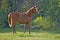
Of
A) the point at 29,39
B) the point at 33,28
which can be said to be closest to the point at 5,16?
the point at 33,28

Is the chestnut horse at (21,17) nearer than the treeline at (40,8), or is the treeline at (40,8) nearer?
the chestnut horse at (21,17)

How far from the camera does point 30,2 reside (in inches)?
794

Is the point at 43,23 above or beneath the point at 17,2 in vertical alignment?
beneath

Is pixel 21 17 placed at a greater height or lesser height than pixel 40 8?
lesser

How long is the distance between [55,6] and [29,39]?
727 centimetres

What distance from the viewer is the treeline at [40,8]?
17500 mm

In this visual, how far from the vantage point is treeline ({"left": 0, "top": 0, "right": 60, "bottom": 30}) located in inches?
689

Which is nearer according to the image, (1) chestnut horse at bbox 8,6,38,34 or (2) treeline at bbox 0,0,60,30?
(1) chestnut horse at bbox 8,6,38,34

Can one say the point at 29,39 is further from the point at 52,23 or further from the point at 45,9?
the point at 45,9

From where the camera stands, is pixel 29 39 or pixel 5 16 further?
pixel 5 16

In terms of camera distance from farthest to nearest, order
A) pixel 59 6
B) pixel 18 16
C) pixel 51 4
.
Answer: pixel 51 4 → pixel 59 6 → pixel 18 16

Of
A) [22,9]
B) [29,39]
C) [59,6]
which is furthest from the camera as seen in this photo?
[22,9]

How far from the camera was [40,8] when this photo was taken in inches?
771

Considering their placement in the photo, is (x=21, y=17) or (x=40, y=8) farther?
(x=40, y=8)
